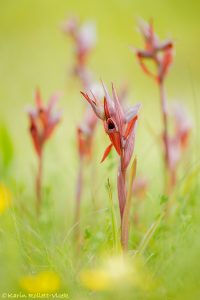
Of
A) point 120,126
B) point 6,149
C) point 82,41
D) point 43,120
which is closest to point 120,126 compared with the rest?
point 120,126

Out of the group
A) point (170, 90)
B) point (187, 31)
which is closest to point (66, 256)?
point (170, 90)

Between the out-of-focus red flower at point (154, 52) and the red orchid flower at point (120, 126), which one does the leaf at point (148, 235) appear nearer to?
the red orchid flower at point (120, 126)

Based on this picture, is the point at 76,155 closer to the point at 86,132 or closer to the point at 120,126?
the point at 86,132

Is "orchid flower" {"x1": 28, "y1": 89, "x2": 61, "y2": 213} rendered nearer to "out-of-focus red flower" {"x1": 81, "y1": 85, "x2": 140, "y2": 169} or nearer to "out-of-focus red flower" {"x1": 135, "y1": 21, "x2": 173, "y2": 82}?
"out-of-focus red flower" {"x1": 135, "y1": 21, "x2": 173, "y2": 82}

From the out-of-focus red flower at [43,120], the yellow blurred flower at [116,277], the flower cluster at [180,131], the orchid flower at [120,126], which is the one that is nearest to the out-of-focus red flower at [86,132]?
the out-of-focus red flower at [43,120]

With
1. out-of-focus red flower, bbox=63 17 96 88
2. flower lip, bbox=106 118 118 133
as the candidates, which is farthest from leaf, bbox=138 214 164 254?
out-of-focus red flower, bbox=63 17 96 88

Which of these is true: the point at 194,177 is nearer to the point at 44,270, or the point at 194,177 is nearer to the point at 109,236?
the point at 109,236
